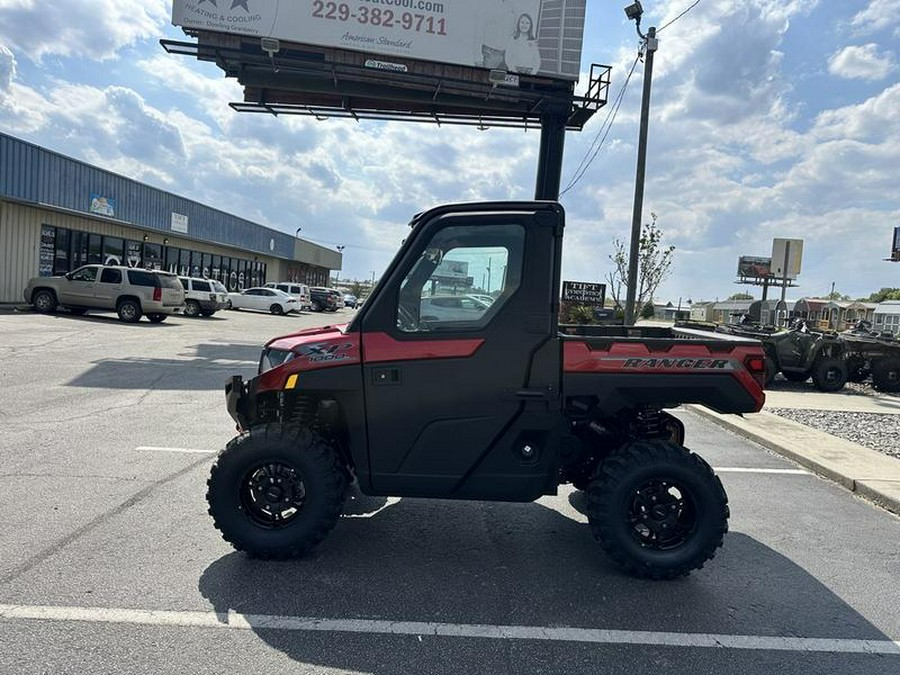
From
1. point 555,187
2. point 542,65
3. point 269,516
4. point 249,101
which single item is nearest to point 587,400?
point 269,516

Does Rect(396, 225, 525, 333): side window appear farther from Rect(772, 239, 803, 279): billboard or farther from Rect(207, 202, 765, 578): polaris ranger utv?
Rect(772, 239, 803, 279): billboard

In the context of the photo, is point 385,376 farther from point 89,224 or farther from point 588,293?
point 89,224

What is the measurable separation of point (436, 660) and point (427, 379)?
1554mm

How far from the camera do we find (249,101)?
17.9 m

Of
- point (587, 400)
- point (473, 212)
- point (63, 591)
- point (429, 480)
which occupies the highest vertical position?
point (473, 212)

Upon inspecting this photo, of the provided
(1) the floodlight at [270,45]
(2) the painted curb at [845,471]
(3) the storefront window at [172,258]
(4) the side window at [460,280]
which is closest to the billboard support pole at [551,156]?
(1) the floodlight at [270,45]

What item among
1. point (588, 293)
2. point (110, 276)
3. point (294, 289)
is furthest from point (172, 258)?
point (588, 293)

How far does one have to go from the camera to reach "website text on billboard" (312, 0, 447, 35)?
1653cm

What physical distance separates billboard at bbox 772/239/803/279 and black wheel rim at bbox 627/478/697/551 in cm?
1784

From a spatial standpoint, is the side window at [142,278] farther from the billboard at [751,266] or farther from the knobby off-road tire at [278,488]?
the billboard at [751,266]

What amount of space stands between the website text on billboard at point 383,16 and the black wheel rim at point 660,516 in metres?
16.3

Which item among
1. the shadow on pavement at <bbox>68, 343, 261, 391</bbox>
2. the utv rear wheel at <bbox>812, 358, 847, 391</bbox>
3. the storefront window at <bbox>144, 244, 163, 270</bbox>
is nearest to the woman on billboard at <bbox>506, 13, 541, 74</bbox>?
the utv rear wheel at <bbox>812, 358, 847, 391</bbox>

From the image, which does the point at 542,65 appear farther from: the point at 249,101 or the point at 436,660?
the point at 436,660

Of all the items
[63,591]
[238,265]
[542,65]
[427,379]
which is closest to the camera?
[63,591]
